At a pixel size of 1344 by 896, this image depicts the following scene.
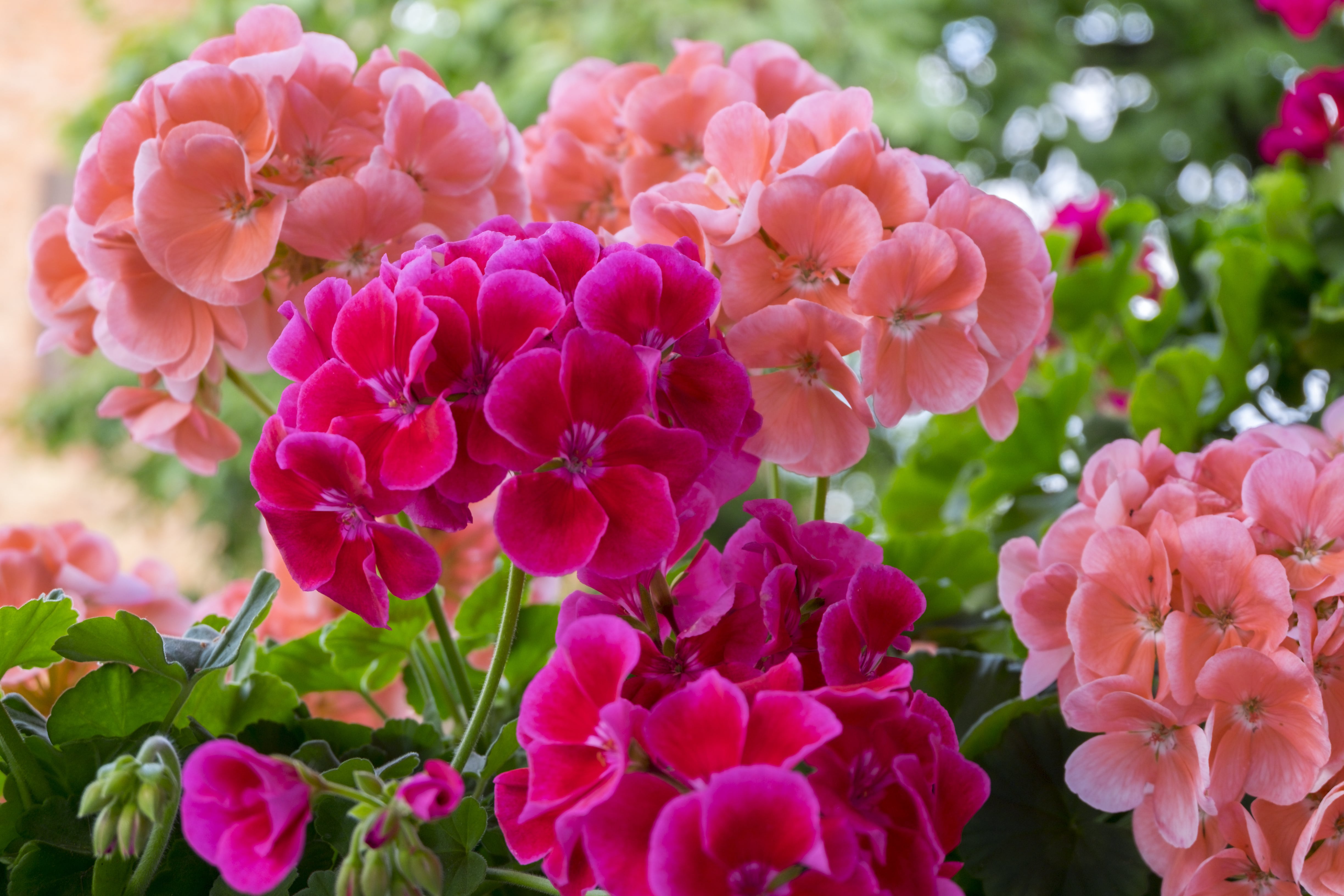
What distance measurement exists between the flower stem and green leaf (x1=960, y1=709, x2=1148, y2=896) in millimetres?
370

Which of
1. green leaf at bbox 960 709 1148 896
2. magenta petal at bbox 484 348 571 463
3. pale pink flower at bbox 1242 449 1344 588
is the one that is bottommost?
green leaf at bbox 960 709 1148 896

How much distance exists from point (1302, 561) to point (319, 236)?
41 centimetres

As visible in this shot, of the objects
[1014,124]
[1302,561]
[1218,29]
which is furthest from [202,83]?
[1218,29]

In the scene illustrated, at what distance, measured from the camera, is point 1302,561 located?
40 centimetres

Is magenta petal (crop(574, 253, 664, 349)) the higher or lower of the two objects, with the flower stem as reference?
higher

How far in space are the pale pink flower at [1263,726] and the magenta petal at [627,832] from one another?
8.7 inches

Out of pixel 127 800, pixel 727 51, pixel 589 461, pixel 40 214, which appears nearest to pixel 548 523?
pixel 589 461

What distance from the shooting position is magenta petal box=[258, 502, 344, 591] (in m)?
0.32

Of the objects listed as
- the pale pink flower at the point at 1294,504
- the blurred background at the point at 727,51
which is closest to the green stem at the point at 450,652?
the pale pink flower at the point at 1294,504

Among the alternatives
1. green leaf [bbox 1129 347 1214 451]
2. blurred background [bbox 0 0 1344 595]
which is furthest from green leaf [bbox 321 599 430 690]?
blurred background [bbox 0 0 1344 595]

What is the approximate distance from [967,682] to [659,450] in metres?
0.28

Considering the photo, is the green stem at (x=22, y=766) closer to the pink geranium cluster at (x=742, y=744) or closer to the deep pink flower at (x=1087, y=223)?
the pink geranium cluster at (x=742, y=744)

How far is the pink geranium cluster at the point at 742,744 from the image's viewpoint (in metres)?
0.26

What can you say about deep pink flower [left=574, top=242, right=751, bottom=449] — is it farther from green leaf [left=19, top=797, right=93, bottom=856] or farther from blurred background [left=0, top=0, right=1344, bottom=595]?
blurred background [left=0, top=0, right=1344, bottom=595]
